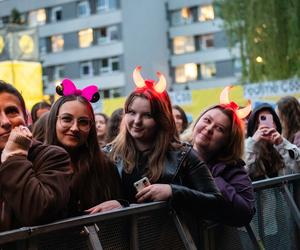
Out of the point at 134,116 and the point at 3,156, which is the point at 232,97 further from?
the point at 3,156

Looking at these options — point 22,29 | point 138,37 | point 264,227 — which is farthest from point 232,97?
point 138,37

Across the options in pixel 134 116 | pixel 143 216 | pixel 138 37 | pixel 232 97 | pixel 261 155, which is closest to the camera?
pixel 143 216

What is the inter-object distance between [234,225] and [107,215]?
1166mm

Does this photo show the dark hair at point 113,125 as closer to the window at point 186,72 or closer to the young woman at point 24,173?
the young woman at point 24,173

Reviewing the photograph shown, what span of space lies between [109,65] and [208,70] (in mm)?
8433

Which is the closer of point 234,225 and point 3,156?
point 3,156

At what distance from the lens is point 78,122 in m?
3.50

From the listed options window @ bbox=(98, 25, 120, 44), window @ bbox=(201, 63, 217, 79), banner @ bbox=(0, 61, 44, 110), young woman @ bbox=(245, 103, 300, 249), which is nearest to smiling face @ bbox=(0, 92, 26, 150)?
young woman @ bbox=(245, 103, 300, 249)

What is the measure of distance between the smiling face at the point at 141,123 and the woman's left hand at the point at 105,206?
65cm

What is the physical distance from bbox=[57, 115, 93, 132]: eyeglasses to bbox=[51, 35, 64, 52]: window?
5395 cm

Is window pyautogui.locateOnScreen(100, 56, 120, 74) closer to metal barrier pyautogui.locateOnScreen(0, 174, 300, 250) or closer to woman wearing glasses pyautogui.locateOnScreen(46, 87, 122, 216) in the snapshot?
metal barrier pyautogui.locateOnScreen(0, 174, 300, 250)

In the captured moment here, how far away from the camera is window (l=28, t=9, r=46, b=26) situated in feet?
190

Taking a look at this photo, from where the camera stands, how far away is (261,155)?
18.0 ft

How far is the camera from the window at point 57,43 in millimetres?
56562
